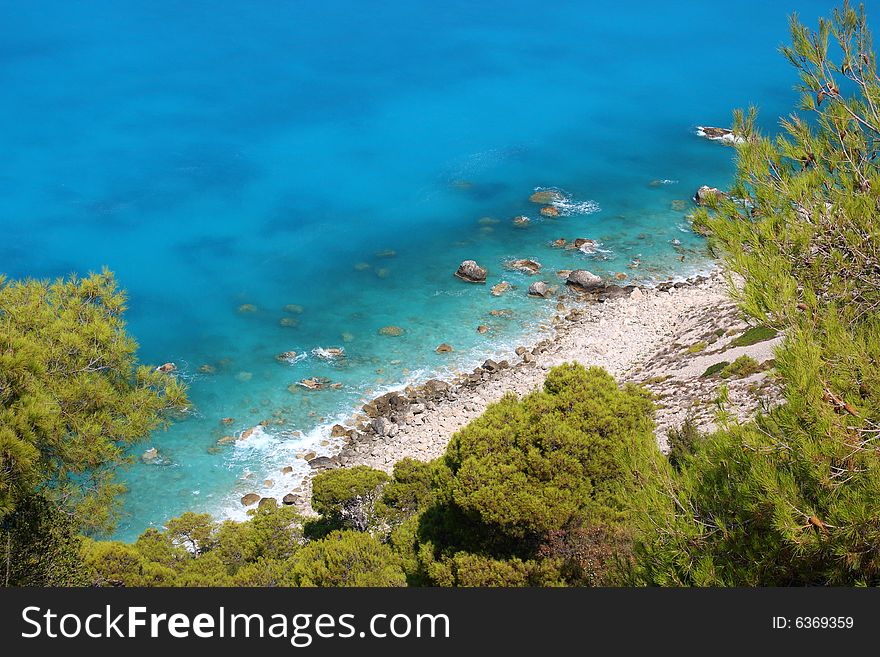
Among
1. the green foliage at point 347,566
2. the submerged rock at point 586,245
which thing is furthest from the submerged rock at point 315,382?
the submerged rock at point 586,245

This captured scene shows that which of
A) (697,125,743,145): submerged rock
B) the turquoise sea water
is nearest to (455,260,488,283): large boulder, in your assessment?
the turquoise sea water

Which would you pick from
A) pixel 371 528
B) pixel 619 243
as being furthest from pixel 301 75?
pixel 371 528

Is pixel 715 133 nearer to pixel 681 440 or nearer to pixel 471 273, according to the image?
pixel 471 273

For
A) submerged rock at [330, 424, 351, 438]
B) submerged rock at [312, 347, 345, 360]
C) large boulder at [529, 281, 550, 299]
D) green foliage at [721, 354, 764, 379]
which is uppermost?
large boulder at [529, 281, 550, 299]

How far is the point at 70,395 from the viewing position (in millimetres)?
15688

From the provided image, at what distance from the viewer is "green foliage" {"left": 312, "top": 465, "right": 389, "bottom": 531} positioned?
81.7ft

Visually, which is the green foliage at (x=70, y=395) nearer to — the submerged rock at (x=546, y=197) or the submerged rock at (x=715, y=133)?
the submerged rock at (x=546, y=197)

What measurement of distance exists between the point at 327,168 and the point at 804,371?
2515 inches

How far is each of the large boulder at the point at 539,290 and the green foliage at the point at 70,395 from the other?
31394mm

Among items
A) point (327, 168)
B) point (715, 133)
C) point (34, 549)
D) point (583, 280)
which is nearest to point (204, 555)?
point (34, 549)

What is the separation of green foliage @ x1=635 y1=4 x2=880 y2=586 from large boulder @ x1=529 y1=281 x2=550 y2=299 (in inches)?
1357

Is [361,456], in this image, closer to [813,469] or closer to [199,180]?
[813,469]

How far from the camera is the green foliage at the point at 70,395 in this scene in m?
13.4

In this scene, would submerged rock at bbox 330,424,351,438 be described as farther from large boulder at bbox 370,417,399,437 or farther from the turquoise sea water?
large boulder at bbox 370,417,399,437
